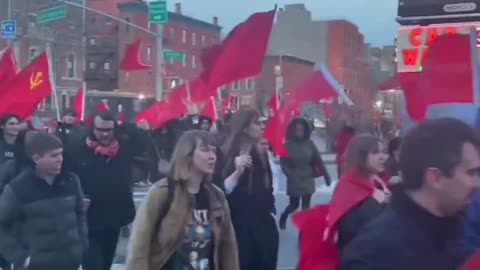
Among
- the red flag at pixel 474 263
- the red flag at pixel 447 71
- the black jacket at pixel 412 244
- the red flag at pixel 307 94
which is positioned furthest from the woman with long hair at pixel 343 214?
the red flag at pixel 307 94

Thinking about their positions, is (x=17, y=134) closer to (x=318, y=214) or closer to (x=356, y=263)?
(x=318, y=214)

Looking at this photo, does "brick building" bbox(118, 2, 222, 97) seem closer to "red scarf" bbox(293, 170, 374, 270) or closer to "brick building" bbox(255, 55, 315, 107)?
"brick building" bbox(255, 55, 315, 107)

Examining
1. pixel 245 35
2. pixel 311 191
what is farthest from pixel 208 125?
pixel 245 35

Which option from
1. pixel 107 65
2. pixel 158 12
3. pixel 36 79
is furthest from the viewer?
pixel 158 12

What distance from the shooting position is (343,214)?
4082 mm

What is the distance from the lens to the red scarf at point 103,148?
6918 mm

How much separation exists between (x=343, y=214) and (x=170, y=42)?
70.5 meters

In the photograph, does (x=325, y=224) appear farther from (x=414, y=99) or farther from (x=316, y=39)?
(x=316, y=39)

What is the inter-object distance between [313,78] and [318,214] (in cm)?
461

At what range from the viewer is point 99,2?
235 ft

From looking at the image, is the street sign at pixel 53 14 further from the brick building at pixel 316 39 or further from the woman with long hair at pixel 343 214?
the brick building at pixel 316 39

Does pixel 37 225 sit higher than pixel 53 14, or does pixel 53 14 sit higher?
pixel 53 14

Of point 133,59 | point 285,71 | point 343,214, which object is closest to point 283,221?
point 343,214

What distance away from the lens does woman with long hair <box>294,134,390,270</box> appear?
388 cm
